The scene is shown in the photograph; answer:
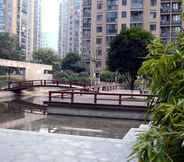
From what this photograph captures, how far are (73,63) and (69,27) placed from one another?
36.2 metres

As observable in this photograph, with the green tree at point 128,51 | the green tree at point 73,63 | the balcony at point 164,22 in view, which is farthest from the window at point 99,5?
the green tree at point 128,51

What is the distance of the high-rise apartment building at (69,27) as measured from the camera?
91.4 metres

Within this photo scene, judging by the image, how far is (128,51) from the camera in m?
20.2

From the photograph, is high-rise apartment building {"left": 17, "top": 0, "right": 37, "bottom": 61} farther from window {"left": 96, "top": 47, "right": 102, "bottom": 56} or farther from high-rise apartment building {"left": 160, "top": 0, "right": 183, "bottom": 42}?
high-rise apartment building {"left": 160, "top": 0, "right": 183, "bottom": 42}

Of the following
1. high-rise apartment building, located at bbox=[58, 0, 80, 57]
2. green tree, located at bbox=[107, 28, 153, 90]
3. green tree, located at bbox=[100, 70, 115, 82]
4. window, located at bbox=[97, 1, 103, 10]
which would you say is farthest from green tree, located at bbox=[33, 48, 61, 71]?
green tree, located at bbox=[107, 28, 153, 90]

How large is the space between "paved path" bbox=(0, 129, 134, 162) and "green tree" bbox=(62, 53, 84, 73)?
51.3 m

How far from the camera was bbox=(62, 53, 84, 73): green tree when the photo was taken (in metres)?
59.3

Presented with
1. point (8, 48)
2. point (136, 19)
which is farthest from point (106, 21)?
point (8, 48)

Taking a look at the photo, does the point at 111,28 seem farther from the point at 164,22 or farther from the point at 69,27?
the point at 69,27

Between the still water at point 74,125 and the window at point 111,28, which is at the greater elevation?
the window at point 111,28

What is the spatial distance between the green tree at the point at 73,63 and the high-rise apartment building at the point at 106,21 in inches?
50.3

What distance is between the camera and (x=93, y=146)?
695 cm

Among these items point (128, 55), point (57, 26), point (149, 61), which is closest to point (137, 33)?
point (128, 55)

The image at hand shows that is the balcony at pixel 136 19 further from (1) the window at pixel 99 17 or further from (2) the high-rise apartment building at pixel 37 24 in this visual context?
(2) the high-rise apartment building at pixel 37 24
